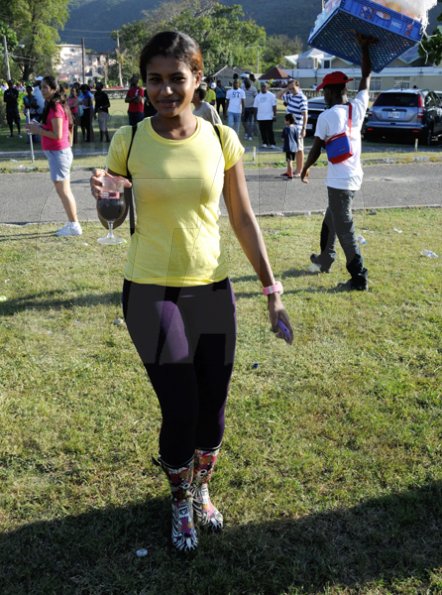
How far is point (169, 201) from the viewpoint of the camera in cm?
224

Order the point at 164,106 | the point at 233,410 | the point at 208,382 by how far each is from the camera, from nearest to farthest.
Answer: the point at 164,106, the point at 208,382, the point at 233,410

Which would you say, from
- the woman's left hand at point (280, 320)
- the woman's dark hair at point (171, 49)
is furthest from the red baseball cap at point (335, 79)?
the woman's left hand at point (280, 320)

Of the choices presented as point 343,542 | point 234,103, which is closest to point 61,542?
point 343,542

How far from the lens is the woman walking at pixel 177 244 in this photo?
2250 millimetres

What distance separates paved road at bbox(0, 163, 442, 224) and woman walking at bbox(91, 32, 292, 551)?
21.3 ft

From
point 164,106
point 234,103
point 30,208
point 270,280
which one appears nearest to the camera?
point 164,106

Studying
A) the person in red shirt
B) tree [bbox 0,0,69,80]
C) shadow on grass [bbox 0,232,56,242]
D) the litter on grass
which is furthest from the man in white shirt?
tree [bbox 0,0,69,80]

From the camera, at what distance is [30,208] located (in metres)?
9.30

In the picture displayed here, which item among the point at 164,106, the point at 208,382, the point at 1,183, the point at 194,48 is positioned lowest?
the point at 1,183

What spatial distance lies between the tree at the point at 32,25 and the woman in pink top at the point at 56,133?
5979 cm

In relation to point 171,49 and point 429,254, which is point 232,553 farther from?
point 429,254

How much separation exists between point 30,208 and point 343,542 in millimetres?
7980

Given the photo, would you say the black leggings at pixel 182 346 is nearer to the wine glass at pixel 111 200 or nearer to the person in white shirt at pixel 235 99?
the wine glass at pixel 111 200

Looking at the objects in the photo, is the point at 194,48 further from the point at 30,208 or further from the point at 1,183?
the point at 1,183
